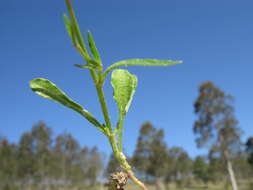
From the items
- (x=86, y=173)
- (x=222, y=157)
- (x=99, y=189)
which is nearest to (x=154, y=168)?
(x=222, y=157)

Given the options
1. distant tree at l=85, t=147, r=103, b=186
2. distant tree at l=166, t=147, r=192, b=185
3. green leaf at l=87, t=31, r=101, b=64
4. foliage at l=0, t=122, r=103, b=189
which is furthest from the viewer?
distant tree at l=85, t=147, r=103, b=186

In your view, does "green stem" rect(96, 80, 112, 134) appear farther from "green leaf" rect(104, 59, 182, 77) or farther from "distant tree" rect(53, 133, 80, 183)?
"distant tree" rect(53, 133, 80, 183)

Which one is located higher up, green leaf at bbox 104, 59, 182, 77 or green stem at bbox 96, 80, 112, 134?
green leaf at bbox 104, 59, 182, 77

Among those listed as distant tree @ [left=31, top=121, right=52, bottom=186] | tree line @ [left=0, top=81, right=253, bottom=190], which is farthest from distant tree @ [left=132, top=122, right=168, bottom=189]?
distant tree @ [left=31, top=121, right=52, bottom=186]

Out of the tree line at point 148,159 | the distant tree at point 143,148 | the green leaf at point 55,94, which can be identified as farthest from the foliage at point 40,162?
the green leaf at point 55,94

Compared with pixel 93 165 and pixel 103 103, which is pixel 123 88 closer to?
pixel 103 103

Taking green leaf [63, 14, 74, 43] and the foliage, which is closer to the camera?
green leaf [63, 14, 74, 43]

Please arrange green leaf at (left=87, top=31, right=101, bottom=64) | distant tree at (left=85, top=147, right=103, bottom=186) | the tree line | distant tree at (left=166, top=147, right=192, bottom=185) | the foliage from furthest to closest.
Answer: distant tree at (left=85, top=147, right=103, bottom=186), distant tree at (left=166, top=147, right=192, bottom=185), the foliage, the tree line, green leaf at (left=87, top=31, right=101, bottom=64)
